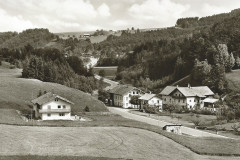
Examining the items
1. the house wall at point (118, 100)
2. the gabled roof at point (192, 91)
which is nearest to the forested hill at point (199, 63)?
the gabled roof at point (192, 91)

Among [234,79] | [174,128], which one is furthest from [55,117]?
[234,79]

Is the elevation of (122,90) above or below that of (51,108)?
above

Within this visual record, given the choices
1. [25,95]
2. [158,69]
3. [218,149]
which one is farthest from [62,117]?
[158,69]

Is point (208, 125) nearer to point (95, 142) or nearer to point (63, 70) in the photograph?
point (95, 142)

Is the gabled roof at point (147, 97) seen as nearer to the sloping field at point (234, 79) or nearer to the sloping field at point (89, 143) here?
the sloping field at point (234, 79)

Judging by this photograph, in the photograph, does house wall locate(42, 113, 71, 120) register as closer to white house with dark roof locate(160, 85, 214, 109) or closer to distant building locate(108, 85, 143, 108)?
distant building locate(108, 85, 143, 108)

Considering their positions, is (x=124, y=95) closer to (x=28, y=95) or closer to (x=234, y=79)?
(x=28, y=95)

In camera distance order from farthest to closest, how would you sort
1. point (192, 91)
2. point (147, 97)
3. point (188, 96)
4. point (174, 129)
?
1. point (192, 91)
2. point (147, 97)
3. point (188, 96)
4. point (174, 129)
